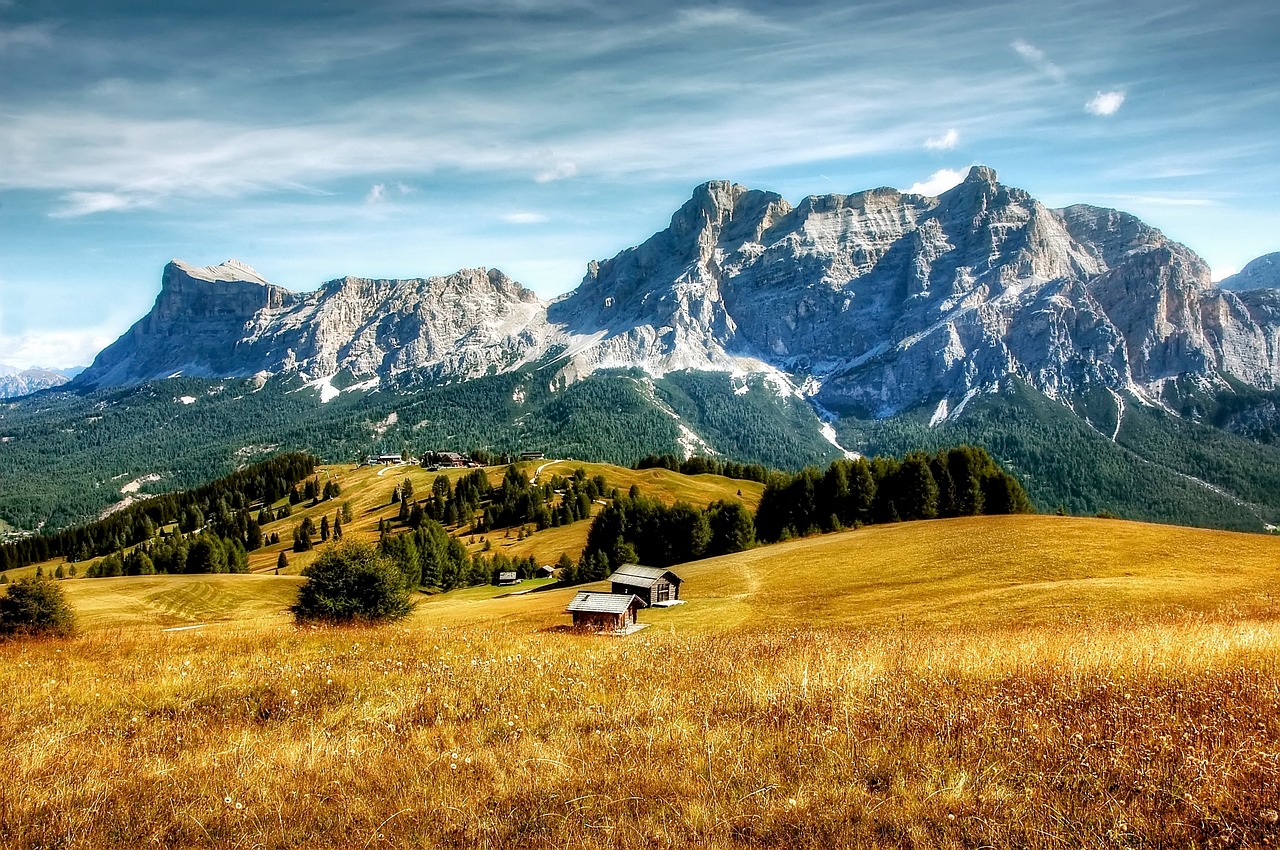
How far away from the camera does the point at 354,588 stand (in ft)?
123

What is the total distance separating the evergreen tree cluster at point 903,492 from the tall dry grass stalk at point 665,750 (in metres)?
79.1

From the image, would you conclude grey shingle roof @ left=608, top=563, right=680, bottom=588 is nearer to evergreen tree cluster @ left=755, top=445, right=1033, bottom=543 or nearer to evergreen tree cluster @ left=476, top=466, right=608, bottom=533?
evergreen tree cluster @ left=755, top=445, right=1033, bottom=543

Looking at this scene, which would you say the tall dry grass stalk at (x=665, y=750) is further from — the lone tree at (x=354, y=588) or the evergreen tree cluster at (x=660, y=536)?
the evergreen tree cluster at (x=660, y=536)

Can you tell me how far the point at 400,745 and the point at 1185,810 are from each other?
29.5 ft

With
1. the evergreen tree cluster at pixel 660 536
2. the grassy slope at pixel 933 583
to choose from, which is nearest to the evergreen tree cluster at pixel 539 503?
the evergreen tree cluster at pixel 660 536

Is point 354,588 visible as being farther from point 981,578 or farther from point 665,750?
point 981,578

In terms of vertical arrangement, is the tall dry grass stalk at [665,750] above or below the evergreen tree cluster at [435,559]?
above

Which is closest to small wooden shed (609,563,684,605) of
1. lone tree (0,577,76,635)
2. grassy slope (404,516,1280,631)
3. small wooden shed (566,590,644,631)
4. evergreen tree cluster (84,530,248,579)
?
grassy slope (404,516,1280,631)

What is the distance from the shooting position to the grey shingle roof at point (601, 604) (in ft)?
159

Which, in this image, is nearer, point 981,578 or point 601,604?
point 981,578

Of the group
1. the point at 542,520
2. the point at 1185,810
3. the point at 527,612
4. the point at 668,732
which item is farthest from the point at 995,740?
the point at 542,520

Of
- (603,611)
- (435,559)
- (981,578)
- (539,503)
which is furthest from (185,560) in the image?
(981,578)

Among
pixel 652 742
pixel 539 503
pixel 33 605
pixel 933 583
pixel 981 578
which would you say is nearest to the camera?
pixel 652 742

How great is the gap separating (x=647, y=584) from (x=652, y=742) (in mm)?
52584
